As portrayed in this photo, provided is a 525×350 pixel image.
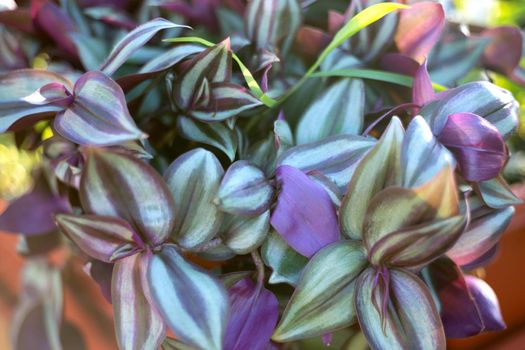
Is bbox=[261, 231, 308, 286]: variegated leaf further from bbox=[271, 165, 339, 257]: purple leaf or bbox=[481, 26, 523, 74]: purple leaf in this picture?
bbox=[481, 26, 523, 74]: purple leaf

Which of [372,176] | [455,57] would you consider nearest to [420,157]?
[372,176]

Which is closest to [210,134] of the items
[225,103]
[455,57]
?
[225,103]

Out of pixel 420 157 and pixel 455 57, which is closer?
pixel 420 157

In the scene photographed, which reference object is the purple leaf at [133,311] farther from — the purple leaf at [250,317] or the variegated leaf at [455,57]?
the variegated leaf at [455,57]

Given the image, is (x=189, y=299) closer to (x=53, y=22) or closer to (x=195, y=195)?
(x=195, y=195)

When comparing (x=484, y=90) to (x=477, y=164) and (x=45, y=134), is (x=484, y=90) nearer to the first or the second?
(x=477, y=164)

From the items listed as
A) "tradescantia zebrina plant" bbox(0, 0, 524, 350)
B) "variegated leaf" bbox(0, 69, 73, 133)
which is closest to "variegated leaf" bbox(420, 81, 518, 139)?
"tradescantia zebrina plant" bbox(0, 0, 524, 350)
